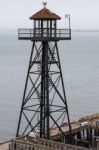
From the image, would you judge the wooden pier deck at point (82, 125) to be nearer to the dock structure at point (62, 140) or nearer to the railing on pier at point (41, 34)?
the dock structure at point (62, 140)

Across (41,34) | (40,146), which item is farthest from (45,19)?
(40,146)

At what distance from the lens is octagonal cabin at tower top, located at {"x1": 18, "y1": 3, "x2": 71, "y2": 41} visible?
37.2 metres

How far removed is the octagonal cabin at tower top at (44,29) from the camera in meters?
37.2

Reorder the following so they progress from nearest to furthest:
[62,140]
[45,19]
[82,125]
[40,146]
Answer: [40,146]
[45,19]
[62,140]
[82,125]

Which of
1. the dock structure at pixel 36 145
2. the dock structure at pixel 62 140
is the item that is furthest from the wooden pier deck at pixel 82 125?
the dock structure at pixel 36 145

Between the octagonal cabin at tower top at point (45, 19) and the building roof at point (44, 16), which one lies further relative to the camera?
the octagonal cabin at tower top at point (45, 19)

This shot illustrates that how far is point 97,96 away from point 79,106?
9.89 meters

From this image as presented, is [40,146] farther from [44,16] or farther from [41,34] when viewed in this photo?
[44,16]

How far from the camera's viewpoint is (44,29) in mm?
37781

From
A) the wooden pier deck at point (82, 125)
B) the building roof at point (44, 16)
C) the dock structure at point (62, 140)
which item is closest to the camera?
the dock structure at point (62, 140)

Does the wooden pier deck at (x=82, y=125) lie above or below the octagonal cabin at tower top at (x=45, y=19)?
below

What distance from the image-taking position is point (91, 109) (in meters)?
74.1

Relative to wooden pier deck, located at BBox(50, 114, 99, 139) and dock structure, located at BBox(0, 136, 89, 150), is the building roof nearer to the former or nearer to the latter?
dock structure, located at BBox(0, 136, 89, 150)

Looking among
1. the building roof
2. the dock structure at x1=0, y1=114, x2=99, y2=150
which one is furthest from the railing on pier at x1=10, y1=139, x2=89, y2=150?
the building roof
